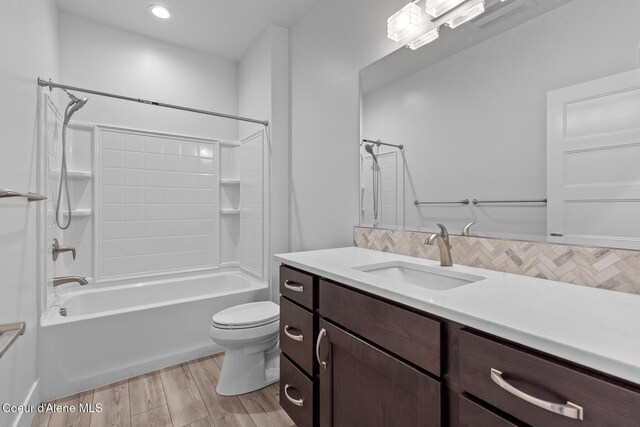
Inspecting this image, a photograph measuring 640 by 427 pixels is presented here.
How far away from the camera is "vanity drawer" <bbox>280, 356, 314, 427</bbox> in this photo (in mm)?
1313

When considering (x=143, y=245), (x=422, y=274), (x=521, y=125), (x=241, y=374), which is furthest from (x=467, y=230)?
(x=143, y=245)

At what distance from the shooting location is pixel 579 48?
100 cm

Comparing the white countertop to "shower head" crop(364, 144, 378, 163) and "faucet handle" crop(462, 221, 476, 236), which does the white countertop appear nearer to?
"faucet handle" crop(462, 221, 476, 236)

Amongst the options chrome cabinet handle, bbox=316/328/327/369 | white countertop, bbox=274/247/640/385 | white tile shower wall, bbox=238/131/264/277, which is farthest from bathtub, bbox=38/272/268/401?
white countertop, bbox=274/247/640/385

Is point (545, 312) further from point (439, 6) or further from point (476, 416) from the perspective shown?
point (439, 6)

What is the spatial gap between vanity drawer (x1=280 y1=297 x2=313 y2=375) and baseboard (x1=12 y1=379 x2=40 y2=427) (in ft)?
4.04

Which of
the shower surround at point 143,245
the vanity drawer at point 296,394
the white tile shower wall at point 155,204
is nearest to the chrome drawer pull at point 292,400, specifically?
the vanity drawer at point 296,394

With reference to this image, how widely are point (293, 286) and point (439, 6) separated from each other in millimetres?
1420

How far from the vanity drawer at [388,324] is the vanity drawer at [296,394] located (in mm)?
378

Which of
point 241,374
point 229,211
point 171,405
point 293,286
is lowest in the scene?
point 171,405

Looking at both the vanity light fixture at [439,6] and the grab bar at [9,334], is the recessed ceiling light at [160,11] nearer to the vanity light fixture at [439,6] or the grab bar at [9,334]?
the vanity light fixture at [439,6]

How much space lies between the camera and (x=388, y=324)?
0.93m

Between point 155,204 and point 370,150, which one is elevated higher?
point 370,150

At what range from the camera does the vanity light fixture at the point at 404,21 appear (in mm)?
1456
